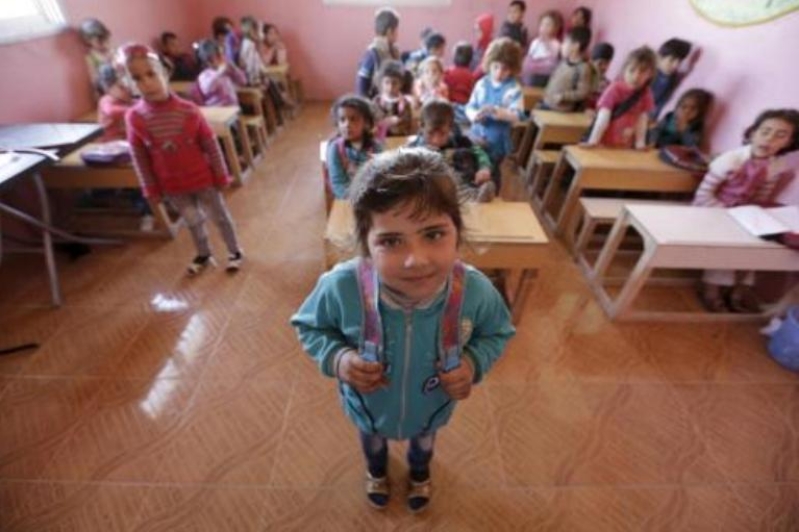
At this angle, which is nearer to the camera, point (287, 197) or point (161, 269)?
point (161, 269)

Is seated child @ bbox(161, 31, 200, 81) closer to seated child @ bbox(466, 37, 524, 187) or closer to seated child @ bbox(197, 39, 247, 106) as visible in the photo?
seated child @ bbox(197, 39, 247, 106)

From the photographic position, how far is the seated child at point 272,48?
189 inches

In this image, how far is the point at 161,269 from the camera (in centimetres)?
254

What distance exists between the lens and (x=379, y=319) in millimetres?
895

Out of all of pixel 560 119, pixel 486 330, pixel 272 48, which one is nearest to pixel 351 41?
pixel 272 48

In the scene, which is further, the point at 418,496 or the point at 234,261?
the point at 234,261

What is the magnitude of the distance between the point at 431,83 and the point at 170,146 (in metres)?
2.09

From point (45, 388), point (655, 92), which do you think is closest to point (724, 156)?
point (655, 92)

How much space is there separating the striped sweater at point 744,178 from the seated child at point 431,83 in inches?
75.7

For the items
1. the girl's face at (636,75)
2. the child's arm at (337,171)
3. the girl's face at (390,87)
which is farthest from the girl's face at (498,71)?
the child's arm at (337,171)

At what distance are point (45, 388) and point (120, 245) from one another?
1170 mm

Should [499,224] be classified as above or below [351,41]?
below

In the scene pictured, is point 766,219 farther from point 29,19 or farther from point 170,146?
point 29,19

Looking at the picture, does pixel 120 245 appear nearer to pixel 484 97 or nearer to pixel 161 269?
pixel 161 269
